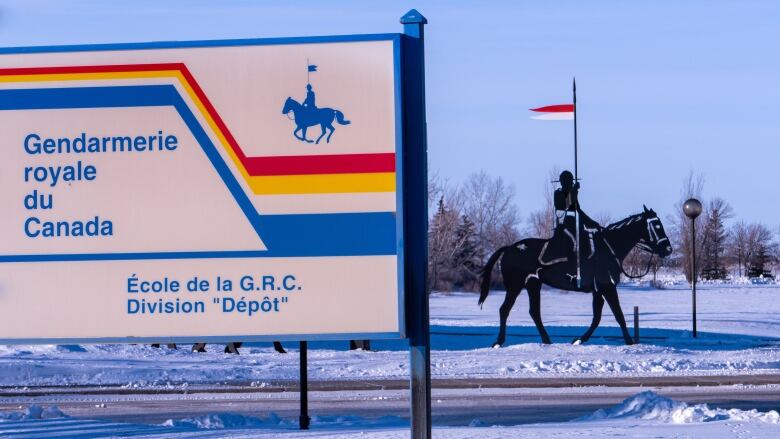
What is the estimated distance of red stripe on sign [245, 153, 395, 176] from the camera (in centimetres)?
743

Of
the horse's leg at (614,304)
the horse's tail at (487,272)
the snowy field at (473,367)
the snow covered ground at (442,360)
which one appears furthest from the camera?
the horse's tail at (487,272)

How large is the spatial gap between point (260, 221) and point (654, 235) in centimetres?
2074

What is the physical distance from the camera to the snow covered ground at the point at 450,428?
11555 mm

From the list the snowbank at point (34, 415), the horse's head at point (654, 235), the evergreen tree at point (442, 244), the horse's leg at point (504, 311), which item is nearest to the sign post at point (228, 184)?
the snowbank at point (34, 415)

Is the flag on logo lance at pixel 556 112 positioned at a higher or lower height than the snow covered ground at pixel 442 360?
higher

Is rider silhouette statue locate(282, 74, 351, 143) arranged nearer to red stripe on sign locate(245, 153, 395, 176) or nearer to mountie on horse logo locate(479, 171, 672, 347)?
red stripe on sign locate(245, 153, 395, 176)

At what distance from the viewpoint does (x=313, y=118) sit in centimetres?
743

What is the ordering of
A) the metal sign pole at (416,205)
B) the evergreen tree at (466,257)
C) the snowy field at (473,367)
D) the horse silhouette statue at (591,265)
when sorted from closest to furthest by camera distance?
1. the metal sign pole at (416,205)
2. the snowy field at (473,367)
3. the horse silhouette statue at (591,265)
4. the evergreen tree at (466,257)

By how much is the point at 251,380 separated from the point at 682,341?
13.5 metres

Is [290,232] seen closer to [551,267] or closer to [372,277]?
[372,277]

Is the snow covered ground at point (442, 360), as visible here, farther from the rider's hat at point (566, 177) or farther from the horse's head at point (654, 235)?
the rider's hat at point (566, 177)

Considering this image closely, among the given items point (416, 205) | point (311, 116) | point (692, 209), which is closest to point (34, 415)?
point (311, 116)

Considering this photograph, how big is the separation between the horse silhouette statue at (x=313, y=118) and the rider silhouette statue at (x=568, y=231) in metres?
19.2

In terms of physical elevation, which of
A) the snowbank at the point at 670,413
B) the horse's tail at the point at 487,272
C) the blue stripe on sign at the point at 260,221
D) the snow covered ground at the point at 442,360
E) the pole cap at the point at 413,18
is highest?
the pole cap at the point at 413,18
